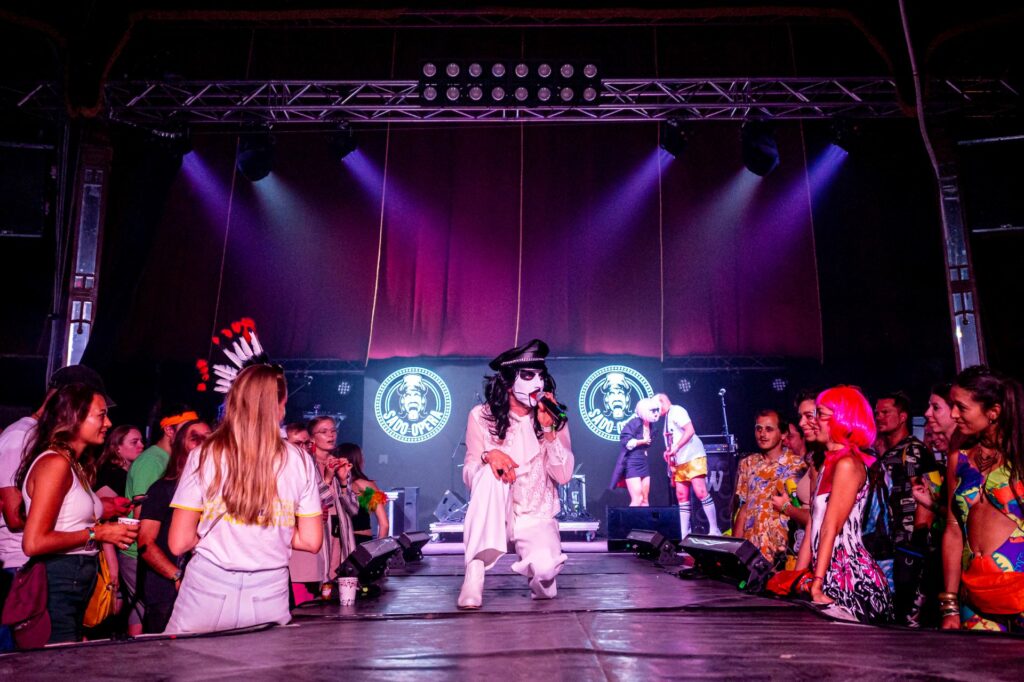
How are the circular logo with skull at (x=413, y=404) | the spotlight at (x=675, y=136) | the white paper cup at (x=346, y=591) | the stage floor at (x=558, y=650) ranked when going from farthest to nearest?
the circular logo with skull at (x=413, y=404), the spotlight at (x=675, y=136), the white paper cup at (x=346, y=591), the stage floor at (x=558, y=650)

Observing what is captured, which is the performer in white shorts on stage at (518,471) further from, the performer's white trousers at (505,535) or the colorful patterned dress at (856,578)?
the colorful patterned dress at (856,578)

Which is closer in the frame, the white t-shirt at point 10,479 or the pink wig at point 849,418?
the white t-shirt at point 10,479

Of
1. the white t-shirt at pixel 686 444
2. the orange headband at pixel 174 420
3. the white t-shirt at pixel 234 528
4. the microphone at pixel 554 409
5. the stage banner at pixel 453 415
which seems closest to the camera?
the white t-shirt at pixel 234 528

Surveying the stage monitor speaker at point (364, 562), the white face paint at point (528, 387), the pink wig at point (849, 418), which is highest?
the white face paint at point (528, 387)

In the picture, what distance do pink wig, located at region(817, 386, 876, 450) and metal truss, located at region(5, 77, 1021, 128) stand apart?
618 centimetres

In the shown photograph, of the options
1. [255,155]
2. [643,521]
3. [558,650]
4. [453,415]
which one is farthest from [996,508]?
[255,155]

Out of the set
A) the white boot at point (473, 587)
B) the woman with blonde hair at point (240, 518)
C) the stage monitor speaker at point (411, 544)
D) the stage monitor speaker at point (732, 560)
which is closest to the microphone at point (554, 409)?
the white boot at point (473, 587)

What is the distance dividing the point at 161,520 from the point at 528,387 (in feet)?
7.62

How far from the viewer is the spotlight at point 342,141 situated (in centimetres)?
1050

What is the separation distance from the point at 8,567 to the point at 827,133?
1064cm

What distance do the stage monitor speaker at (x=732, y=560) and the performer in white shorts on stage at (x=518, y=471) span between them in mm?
1155

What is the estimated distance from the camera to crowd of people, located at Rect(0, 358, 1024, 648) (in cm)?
296

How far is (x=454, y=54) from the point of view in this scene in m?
12.0

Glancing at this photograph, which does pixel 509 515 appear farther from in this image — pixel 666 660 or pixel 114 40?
pixel 114 40
